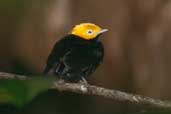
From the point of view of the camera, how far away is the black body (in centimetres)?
251

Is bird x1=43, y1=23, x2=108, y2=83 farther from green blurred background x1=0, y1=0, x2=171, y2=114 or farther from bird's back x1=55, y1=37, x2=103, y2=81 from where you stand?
green blurred background x1=0, y1=0, x2=171, y2=114

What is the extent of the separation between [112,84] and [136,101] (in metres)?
3.73

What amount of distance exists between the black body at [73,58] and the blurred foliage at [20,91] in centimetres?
182

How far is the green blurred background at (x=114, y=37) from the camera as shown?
4.43 m

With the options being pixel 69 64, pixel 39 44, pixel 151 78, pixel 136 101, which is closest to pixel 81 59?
pixel 69 64

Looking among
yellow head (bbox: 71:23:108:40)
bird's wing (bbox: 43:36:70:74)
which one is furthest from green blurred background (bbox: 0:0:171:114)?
bird's wing (bbox: 43:36:70:74)

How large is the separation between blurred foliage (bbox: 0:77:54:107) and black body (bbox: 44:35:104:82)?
1.82m

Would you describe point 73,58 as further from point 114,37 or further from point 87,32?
point 114,37

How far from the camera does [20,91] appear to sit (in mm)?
543

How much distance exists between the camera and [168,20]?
4.48 meters

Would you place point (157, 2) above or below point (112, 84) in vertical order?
above

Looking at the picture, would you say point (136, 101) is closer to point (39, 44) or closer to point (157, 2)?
point (157, 2)

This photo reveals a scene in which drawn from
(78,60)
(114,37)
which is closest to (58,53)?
(78,60)

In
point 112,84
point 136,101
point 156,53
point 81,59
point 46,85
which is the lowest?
point 112,84
